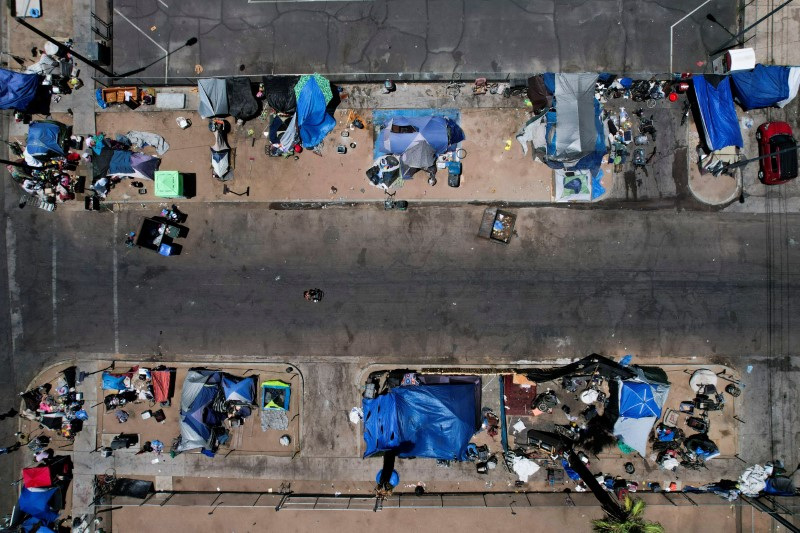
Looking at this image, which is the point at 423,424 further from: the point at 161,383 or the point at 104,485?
the point at 104,485

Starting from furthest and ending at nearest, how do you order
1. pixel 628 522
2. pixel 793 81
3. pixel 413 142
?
1. pixel 793 81
2. pixel 413 142
3. pixel 628 522

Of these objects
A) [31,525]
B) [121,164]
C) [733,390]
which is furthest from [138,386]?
[733,390]

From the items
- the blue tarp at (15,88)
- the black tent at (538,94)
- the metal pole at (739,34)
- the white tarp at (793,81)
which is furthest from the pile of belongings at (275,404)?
the white tarp at (793,81)

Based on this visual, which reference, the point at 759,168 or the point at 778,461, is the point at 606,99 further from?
the point at 778,461

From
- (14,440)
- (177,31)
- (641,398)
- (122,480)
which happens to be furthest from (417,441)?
(177,31)

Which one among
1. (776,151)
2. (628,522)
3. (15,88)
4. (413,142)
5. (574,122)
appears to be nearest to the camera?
(628,522)

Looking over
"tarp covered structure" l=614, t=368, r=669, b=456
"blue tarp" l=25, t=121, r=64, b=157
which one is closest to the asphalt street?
"tarp covered structure" l=614, t=368, r=669, b=456

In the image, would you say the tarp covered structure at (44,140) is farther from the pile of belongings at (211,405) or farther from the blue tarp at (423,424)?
the blue tarp at (423,424)
